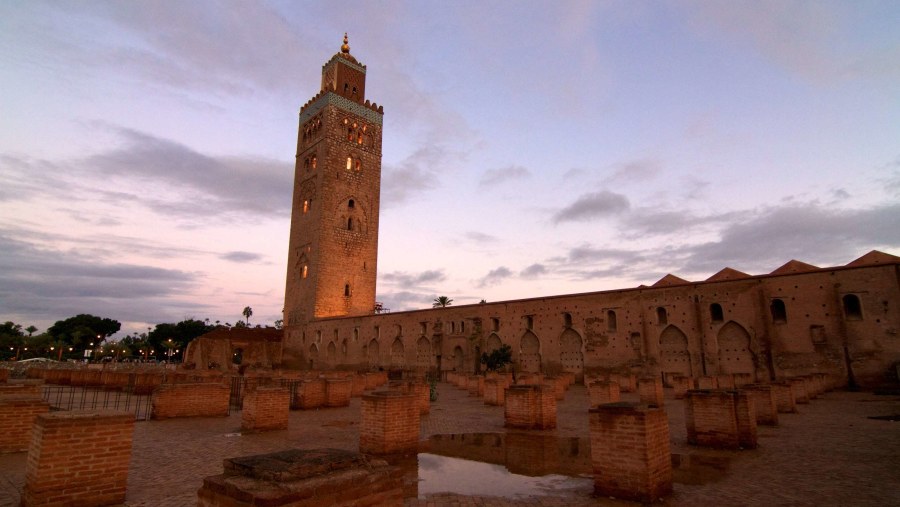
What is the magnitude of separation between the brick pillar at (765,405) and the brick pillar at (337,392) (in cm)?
1067

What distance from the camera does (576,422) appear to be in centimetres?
1073

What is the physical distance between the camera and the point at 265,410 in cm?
919

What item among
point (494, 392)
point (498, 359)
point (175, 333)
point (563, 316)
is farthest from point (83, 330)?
point (494, 392)

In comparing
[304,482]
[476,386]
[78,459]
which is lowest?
[476,386]

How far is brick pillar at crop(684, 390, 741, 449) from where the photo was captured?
739 cm

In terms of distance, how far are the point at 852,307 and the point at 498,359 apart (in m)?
17.4

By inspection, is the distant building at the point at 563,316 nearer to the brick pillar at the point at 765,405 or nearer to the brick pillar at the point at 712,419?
the brick pillar at the point at 765,405

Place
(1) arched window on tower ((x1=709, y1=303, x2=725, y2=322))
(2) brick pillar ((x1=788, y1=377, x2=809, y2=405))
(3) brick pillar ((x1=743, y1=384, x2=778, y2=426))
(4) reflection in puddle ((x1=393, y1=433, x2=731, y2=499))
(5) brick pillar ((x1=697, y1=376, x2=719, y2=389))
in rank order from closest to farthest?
(4) reflection in puddle ((x1=393, y1=433, x2=731, y2=499)), (3) brick pillar ((x1=743, y1=384, x2=778, y2=426)), (2) brick pillar ((x1=788, y1=377, x2=809, y2=405)), (5) brick pillar ((x1=697, y1=376, x2=719, y2=389)), (1) arched window on tower ((x1=709, y1=303, x2=725, y2=322))

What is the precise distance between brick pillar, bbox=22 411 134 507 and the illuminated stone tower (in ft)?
135

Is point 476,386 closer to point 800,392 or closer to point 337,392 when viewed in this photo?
point 337,392

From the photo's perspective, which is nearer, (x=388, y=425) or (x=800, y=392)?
(x=388, y=425)

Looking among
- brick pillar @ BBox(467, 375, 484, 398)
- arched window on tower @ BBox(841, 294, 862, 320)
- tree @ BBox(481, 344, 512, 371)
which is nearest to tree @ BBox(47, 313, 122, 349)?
tree @ BBox(481, 344, 512, 371)

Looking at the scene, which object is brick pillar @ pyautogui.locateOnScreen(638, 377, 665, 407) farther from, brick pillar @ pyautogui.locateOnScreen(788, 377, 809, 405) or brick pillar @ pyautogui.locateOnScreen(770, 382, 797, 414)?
brick pillar @ pyautogui.locateOnScreen(788, 377, 809, 405)

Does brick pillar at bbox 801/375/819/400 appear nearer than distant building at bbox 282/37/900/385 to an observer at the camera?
Yes
